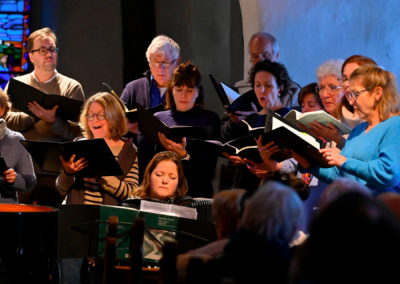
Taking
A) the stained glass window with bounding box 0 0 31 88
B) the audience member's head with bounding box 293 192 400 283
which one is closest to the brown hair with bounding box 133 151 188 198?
the audience member's head with bounding box 293 192 400 283

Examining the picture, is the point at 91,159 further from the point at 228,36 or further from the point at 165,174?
the point at 228,36

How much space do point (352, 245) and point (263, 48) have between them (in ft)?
13.7

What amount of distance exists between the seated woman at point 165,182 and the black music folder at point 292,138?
947 millimetres

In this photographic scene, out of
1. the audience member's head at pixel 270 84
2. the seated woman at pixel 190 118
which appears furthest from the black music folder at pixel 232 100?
the seated woman at pixel 190 118

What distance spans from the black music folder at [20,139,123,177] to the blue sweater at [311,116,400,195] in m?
1.63

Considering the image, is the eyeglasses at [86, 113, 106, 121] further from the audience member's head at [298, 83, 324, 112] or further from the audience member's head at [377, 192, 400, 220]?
the audience member's head at [377, 192, 400, 220]

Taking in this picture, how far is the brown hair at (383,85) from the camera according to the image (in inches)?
173

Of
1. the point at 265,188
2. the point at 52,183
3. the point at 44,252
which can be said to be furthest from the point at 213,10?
the point at 265,188

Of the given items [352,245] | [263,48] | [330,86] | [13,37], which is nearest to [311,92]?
[330,86]

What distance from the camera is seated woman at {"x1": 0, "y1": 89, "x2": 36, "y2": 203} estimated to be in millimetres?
5711

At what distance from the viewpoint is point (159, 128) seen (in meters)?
5.54

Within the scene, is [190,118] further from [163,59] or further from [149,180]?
[149,180]

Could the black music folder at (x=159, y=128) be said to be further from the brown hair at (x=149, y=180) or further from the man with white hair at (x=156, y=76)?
the man with white hair at (x=156, y=76)

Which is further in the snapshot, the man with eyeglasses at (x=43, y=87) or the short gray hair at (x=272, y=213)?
the man with eyeglasses at (x=43, y=87)
